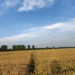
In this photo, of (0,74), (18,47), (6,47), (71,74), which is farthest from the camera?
(18,47)

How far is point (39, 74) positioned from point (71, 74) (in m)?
2.19

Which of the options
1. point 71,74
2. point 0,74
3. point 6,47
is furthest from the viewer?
point 6,47

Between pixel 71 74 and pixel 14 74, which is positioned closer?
pixel 71 74

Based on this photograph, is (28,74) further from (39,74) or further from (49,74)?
(49,74)

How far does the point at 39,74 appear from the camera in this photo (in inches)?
235

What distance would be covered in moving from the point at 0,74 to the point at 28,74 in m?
2.36

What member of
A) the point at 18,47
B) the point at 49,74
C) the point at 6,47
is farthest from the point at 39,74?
the point at 18,47

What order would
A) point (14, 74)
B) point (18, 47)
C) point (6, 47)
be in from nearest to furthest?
point (14, 74)
point (6, 47)
point (18, 47)

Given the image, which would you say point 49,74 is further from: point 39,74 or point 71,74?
point 71,74

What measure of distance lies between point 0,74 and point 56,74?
4.45m

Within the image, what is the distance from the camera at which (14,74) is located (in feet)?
20.2

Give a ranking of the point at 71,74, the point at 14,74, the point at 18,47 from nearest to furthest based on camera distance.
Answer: the point at 71,74, the point at 14,74, the point at 18,47

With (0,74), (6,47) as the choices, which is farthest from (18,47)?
(0,74)

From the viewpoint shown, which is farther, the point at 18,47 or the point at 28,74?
the point at 18,47
